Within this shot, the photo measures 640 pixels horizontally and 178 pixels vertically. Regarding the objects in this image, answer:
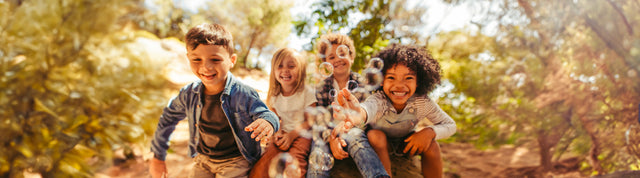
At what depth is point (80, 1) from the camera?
2463mm

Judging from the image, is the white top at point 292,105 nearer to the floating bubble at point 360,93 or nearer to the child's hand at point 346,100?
the floating bubble at point 360,93

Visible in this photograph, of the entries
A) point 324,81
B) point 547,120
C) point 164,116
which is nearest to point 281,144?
point 324,81

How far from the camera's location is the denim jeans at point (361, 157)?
1378 millimetres

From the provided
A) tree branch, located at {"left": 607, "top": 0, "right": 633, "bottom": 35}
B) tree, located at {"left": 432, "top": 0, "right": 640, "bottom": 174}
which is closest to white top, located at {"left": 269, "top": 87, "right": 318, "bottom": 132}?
tree, located at {"left": 432, "top": 0, "right": 640, "bottom": 174}

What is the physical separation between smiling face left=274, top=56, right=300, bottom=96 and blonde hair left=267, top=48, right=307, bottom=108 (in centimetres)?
1

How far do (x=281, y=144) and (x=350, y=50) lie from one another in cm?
72

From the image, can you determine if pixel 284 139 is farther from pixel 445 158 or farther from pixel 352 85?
pixel 445 158

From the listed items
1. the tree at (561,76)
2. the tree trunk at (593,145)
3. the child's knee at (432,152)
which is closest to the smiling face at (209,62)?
the child's knee at (432,152)

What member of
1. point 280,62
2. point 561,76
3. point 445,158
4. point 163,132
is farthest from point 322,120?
point 561,76

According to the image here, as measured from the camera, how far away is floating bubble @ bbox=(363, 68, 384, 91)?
1.56 metres

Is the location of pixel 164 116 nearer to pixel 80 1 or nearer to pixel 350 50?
pixel 350 50

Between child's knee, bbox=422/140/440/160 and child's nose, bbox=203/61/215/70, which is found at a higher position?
child's nose, bbox=203/61/215/70

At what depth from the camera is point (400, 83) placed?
1507 mm

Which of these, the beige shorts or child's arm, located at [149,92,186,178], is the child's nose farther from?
the beige shorts
